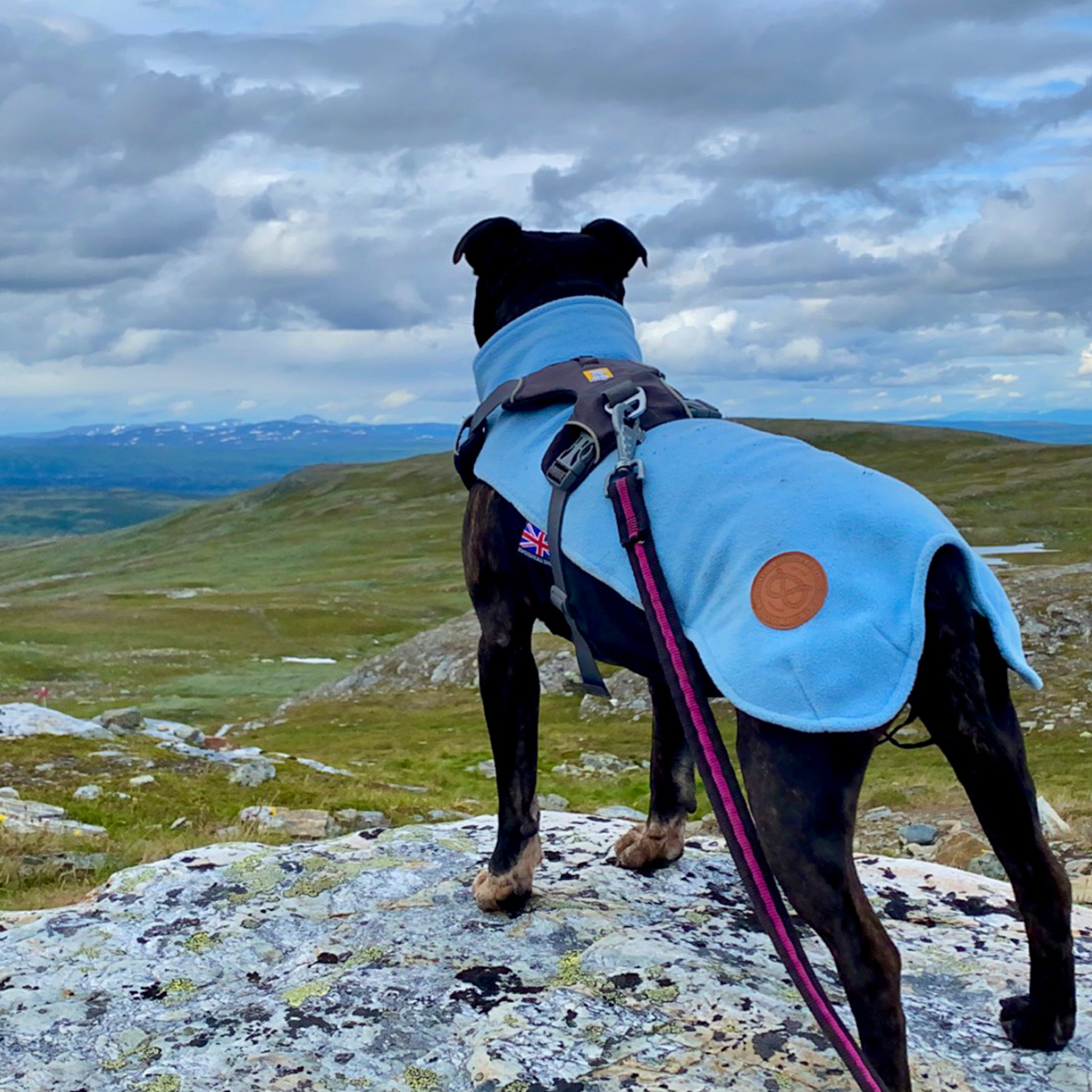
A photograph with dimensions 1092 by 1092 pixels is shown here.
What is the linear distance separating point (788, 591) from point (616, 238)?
128 inches

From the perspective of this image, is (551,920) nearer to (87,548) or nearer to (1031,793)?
(1031,793)

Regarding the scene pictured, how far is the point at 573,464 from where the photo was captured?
486 cm

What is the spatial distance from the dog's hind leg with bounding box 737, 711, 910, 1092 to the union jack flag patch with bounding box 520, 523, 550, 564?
1.46m

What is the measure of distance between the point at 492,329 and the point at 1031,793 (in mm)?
3790

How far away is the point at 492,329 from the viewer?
255 inches

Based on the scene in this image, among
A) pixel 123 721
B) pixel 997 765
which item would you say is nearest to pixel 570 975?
pixel 997 765

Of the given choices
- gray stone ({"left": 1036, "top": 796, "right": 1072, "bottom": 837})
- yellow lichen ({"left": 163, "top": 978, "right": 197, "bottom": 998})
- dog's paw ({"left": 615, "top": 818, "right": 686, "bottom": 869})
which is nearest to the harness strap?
dog's paw ({"left": 615, "top": 818, "right": 686, "bottom": 869})

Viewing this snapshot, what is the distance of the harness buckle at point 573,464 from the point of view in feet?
15.8

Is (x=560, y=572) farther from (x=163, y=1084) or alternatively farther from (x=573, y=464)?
(x=163, y=1084)

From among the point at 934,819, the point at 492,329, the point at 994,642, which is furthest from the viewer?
the point at 934,819

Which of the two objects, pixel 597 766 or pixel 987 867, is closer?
pixel 987 867

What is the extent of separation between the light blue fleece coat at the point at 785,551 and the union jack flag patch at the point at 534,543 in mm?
218

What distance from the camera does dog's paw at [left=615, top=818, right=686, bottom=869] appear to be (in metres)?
6.69

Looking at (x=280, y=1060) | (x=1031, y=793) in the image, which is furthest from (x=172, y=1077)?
(x=1031, y=793)
